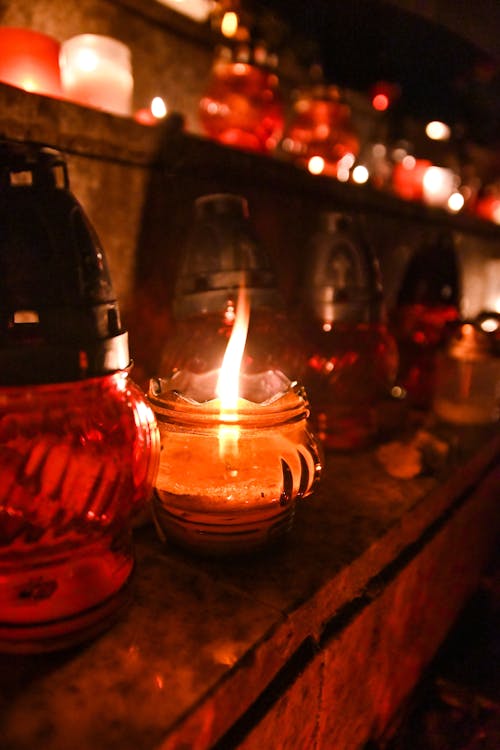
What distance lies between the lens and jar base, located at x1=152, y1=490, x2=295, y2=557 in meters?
0.81

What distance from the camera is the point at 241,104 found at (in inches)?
60.6

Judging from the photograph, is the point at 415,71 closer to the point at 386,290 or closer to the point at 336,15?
the point at 336,15

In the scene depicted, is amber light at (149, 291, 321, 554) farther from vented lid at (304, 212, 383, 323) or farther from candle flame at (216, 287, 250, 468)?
vented lid at (304, 212, 383, 323)

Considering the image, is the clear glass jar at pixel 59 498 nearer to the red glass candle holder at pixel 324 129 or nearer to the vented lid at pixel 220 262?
the vented lid at pixel 220 262

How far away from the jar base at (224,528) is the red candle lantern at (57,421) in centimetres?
15

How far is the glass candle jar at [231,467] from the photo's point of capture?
31.4 inches

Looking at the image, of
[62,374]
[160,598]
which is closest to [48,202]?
[62,374]

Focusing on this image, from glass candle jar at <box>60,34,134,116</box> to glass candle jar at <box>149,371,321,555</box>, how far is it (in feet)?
2.49

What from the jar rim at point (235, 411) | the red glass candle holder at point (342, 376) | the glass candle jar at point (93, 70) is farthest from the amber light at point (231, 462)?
the glass candle jar at point (93, 70)

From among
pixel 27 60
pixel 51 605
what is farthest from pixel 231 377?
pixel 27 60

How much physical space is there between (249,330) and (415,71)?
241 cm

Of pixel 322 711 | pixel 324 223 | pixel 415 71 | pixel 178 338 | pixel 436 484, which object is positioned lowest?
pixel 322 711

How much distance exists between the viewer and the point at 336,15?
2.31 meters

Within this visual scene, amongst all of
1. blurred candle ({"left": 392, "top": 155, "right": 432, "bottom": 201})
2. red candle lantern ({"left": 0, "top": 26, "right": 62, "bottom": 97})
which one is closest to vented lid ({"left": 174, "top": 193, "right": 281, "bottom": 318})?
red candle lantern ({"left": 0, "top": 26, "right": 62, "bottom": 97})
